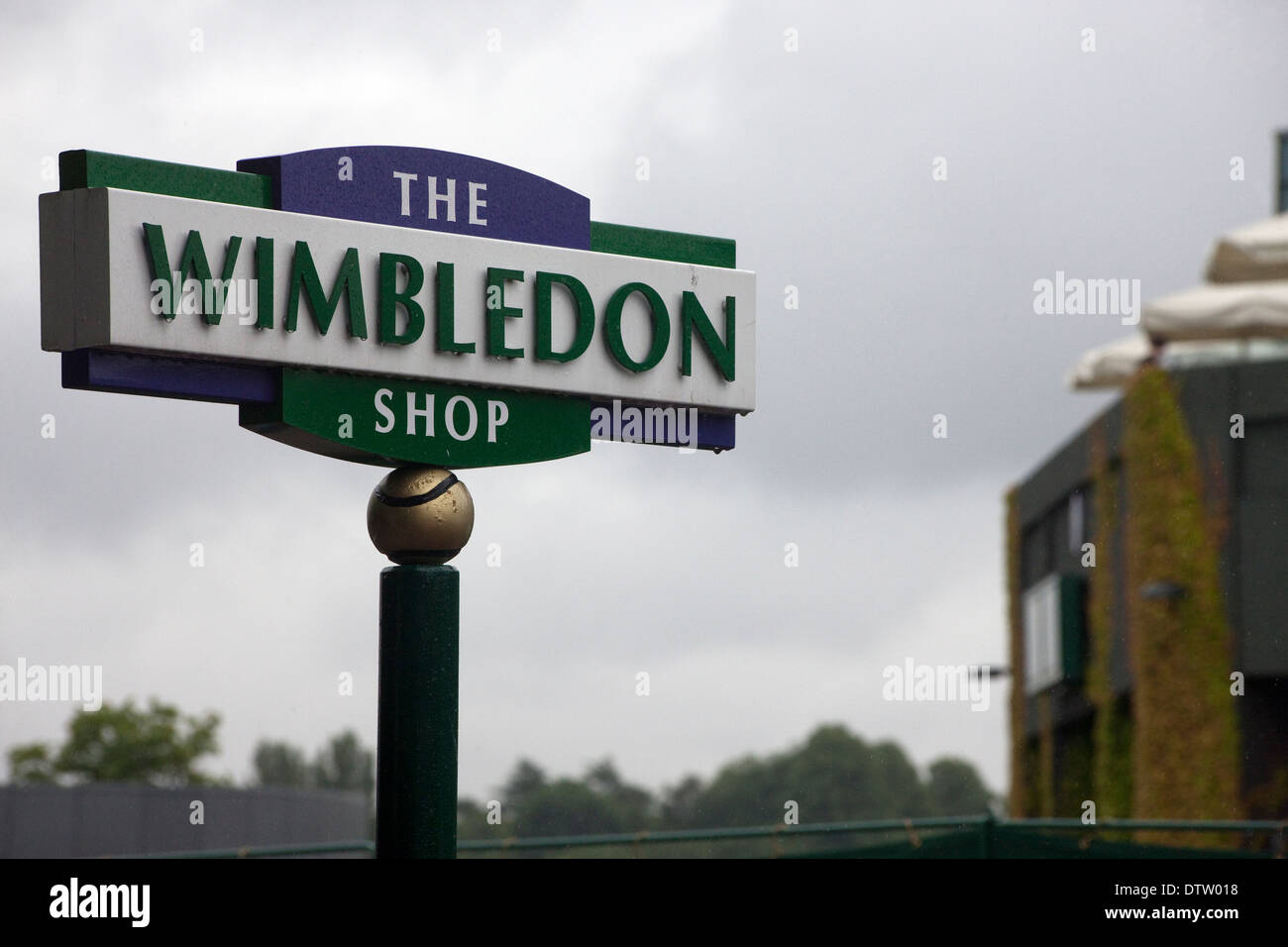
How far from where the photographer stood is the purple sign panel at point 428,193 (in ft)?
17.8

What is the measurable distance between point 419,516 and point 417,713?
56 cm

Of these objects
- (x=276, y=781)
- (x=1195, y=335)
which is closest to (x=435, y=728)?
(x=1195, y=335)

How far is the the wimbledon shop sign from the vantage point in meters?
5.09

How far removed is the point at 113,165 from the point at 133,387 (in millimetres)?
601

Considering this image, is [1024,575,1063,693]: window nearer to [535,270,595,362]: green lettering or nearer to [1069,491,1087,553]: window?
[1069,491,1087,553]: window

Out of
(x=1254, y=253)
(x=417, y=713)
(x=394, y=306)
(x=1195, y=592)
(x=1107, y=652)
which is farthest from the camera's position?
(x=1107, y=652)

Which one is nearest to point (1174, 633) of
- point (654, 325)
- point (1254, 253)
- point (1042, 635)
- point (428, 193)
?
point (1254, 253)

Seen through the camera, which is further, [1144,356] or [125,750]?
[125,750]

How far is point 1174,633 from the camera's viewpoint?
23391mm

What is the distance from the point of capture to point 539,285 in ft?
18.8

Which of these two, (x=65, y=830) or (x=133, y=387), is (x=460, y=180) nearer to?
(x=133, y=387)

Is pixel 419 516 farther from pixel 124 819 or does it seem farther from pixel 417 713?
pixel 124 819

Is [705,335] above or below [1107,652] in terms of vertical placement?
above

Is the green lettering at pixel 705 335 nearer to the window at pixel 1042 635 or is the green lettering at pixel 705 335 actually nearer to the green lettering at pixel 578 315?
the green lettering at pixel 578 315
